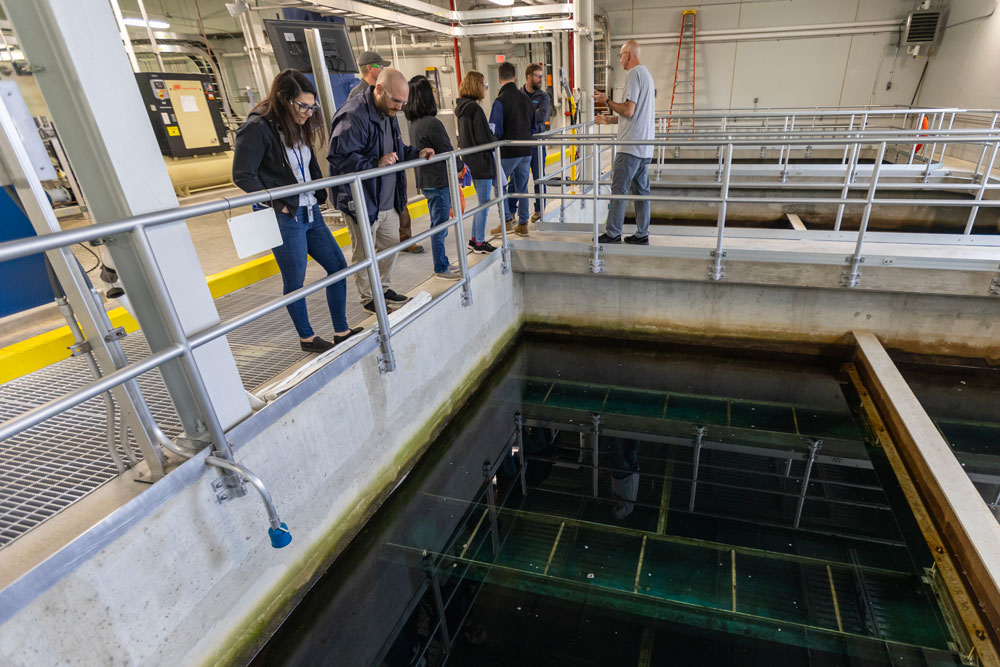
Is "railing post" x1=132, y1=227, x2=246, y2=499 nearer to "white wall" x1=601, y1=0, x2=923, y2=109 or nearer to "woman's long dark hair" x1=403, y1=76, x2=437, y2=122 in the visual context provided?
"woman's long dark hair" x1=403, y1=76, x2=437, y2=122

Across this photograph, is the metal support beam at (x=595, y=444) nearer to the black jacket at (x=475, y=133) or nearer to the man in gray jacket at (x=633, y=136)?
the man in gray jacket at (x=633, y=136)

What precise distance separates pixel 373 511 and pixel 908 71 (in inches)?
625

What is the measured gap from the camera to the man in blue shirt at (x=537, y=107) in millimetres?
5184

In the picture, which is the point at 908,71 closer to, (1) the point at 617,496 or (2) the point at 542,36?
(2) the point at 542,36

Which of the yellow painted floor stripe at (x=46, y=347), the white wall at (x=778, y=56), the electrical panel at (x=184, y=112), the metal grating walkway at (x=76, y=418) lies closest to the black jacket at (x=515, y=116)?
the metal grating walkway at (x=76, y=418)

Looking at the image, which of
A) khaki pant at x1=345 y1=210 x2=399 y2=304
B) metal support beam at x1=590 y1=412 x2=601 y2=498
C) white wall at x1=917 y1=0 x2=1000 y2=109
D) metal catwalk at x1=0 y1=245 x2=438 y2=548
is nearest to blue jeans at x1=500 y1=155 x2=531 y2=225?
khaki pant at x1=345 y1=210 x2=399 y2=304

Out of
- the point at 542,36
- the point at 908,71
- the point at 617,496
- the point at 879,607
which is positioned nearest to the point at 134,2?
the point at 542,36

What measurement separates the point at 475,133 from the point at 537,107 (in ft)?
6.08

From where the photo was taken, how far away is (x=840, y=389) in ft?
A: 14.0

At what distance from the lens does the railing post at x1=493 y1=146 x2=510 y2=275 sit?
4270 millimetres

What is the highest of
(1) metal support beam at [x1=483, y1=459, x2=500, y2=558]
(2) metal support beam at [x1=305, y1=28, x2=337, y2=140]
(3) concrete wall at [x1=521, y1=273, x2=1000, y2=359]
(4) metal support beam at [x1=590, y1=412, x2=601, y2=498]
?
(2) metal support beam at [x1=305, y1=28, x2=337, y2=140]

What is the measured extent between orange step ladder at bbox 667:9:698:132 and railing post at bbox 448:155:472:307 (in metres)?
11.4

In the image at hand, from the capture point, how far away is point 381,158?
10.8 feet

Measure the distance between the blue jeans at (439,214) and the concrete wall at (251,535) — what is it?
1.64ft
